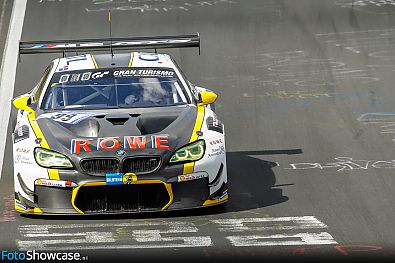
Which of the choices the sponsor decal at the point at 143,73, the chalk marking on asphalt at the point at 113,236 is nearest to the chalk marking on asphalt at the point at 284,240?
the chalk marking on asphalt at the point at 113,236

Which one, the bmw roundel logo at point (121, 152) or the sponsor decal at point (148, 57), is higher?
the sponsor decal at point (148, 57)

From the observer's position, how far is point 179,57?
58.7 ft

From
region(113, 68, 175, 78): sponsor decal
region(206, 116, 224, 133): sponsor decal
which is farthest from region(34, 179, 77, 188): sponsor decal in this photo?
region(113, 68, 175, 78): sponsor decal

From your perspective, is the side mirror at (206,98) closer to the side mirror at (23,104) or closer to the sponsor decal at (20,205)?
the side mirror at (23,104)

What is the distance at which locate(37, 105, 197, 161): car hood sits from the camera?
32.7 feet

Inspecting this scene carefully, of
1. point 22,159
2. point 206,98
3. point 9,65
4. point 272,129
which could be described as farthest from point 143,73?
point 9,65

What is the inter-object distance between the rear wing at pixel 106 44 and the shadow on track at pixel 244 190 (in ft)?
4.70

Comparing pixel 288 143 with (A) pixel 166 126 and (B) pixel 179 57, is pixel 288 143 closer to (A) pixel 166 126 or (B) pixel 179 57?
(A) pixel 166 126

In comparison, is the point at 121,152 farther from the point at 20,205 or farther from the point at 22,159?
the point at 20,205

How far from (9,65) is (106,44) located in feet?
16.7

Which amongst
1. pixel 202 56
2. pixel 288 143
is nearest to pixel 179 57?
pixel 202 56

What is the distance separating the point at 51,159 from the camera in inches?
392

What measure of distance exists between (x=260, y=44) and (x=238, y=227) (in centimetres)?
928

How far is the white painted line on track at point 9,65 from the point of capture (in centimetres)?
1495
